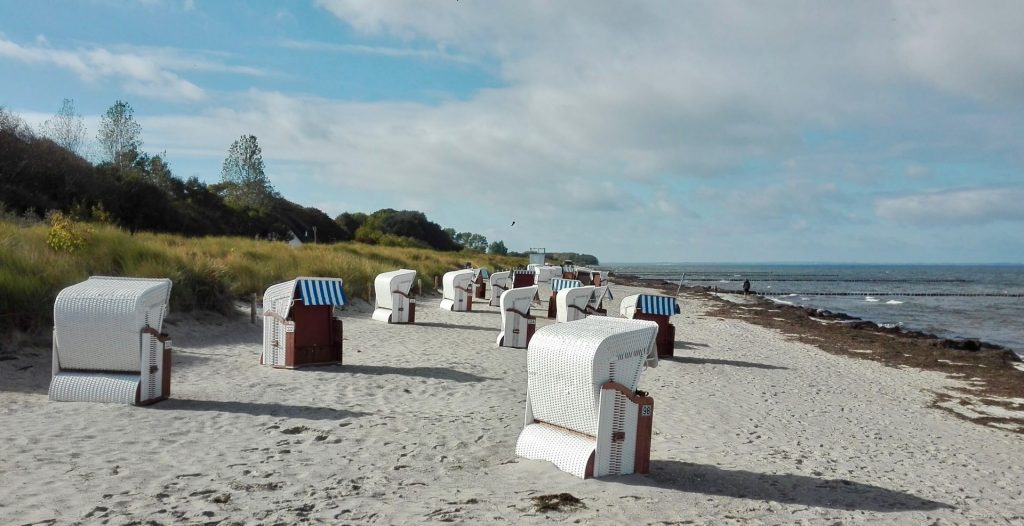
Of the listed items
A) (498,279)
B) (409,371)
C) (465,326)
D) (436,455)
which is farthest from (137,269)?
(498,279)

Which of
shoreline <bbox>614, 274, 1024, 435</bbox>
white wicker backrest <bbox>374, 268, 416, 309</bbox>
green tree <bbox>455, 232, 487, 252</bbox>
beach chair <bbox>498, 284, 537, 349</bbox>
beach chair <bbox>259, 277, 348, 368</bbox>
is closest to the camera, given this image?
beach chair <bbox>259, 277, 348, 368</bbox>

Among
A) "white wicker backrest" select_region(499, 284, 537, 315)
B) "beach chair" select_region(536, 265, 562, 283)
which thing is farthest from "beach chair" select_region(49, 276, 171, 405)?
"beach chair" select_region(536, 265, 562, 283)

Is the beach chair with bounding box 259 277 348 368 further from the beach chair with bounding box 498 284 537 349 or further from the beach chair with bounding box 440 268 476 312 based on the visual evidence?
the beach chair with bounding box 440 268 476 312

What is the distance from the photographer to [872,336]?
2464 centimetres

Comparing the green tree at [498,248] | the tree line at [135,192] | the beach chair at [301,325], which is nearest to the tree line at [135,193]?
the tree line at [135,192]

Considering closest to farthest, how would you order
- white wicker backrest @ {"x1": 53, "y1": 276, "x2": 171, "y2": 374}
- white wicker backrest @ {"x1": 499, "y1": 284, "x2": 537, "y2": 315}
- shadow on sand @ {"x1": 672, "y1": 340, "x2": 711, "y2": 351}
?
white wicker backrest @ {"x1": 53, "y1": 276, "x2": 171, "y2": 374}
white wicker backrest @ {"x1": 499, "y1": 284, "x2": 537, "y2": 315}
shadow on sand @ {"x1": 672, "y1": 340, "x2": 711, "y2": 351}

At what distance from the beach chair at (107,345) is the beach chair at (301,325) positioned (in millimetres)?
3013

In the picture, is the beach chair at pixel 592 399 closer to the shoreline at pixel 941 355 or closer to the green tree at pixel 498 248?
the shoreline at pixel 941 355

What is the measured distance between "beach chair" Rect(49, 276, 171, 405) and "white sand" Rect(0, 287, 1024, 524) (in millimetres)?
229

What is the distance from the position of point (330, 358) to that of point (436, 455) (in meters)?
5.19

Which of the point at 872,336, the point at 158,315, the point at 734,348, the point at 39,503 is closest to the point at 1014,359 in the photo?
the point at 872,336

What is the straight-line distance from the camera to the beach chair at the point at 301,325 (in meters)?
11.0

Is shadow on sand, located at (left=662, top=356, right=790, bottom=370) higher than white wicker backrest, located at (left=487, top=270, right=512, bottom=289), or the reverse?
white wicker backrest, located at (left=487, top=270, right=512, bottom=289)

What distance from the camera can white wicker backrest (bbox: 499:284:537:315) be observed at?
14227mm
